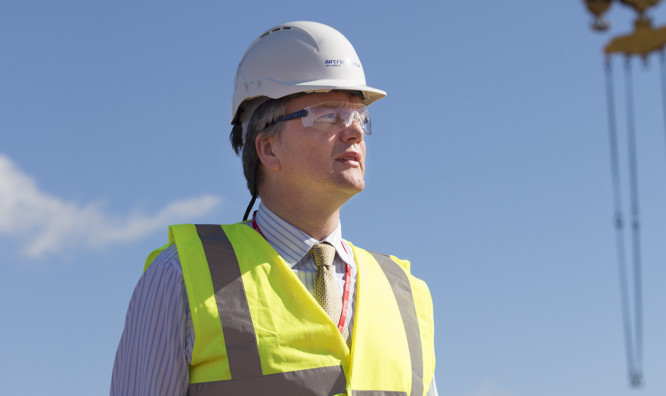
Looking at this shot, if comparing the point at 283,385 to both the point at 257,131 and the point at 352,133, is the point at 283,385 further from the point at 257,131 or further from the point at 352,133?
the point at 257,131

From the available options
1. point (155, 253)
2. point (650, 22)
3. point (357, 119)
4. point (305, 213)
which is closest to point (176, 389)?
point (155, 253)

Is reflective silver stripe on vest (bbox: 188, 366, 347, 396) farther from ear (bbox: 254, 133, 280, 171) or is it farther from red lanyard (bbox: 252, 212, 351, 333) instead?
ear (bbox: 254, 133, 280, 171)

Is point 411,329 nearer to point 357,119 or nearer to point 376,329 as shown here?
point 376,329

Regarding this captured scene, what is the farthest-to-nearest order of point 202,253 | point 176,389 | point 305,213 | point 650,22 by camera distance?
point 305,213 < point 202,253 < point 176,389 < point 650,22

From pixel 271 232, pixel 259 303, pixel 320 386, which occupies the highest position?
pixel 271 232

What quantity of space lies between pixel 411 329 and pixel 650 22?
3965 mm

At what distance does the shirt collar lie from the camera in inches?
229

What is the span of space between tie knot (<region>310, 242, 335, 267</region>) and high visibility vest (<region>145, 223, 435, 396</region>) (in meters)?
0.26

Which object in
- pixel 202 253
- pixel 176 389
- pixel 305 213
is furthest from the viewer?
pixel 305 213

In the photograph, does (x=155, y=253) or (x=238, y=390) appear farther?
(x=155, y=253)

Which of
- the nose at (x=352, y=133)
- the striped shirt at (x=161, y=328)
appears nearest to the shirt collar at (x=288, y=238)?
the striped shirt at (x=161, y=328)

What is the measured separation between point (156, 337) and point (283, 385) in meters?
0.81

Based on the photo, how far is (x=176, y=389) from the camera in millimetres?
5020

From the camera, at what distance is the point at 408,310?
20.3ft
